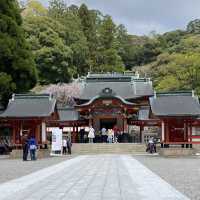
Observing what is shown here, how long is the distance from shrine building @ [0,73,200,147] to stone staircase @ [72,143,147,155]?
246cm

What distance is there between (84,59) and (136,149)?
39405 mm

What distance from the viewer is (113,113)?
51281 millimetres

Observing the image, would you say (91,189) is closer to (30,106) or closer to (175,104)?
(175,104)

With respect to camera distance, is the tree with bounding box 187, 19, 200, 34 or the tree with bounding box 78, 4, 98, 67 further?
the tree with bounding box 187, 19, 200, 34

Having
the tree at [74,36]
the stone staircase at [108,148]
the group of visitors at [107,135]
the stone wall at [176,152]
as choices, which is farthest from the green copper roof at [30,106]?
the tree at [74,36]

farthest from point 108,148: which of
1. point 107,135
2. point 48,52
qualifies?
point 48,52

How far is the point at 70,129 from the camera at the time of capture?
53.0 meters

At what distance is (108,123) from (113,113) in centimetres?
275

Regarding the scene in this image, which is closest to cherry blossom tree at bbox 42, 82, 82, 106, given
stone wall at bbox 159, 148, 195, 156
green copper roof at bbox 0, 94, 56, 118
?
green copper roof at bbox 0, 94, 56, 118

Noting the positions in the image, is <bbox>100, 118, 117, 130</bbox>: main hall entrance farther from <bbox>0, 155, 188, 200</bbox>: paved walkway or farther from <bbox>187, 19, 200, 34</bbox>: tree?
<bbox>187, 19, 200, 34</bbox>: tree

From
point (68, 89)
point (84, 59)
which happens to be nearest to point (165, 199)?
point (68, 89)

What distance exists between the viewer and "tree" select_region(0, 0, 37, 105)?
3988 centimetres

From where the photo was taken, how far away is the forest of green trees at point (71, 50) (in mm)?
41000

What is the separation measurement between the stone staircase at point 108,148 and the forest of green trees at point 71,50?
6806 mm
